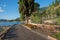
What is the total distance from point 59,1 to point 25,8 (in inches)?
2081

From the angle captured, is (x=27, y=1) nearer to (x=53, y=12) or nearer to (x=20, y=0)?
(x=20, y=0)

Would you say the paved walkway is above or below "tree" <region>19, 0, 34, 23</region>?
below

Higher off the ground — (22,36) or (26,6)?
(26,6)

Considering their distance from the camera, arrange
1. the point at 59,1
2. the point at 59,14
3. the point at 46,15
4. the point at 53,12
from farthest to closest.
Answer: the point at 46,15, the point at 59,1, the point at 53,12, the point at 59,14

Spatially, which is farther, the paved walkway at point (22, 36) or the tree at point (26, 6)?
the tree at point (26, 6)

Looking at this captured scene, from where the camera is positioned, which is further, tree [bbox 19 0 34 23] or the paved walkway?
tree [bbox 19 0 34 23]

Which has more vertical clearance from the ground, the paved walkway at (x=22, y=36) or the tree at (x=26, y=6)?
the tree at (x=26, y=6)

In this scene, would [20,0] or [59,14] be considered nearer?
[20,0]

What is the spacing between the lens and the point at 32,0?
83312 millimetres

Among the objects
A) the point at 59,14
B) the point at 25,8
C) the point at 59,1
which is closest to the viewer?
the point at 25,8

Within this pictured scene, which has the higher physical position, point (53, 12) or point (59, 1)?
point (59, 1)

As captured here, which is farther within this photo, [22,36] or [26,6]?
[26,6]

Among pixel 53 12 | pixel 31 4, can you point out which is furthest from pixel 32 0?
pixel 53 12

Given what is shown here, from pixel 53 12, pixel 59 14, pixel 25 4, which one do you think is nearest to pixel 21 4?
pixel 25 4
